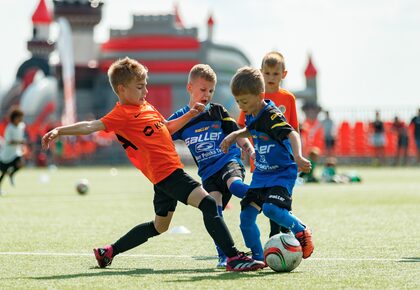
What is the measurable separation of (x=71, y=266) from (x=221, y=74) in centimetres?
5923

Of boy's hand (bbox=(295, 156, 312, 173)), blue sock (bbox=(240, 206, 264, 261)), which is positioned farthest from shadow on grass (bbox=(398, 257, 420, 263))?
boy's hand (bbox=(295, 156, 312, 173))

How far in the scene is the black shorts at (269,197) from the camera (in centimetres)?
787

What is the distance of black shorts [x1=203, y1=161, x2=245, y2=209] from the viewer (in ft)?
28.9

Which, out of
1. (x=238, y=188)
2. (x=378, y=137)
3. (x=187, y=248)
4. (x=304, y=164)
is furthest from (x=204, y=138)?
(x=378, y=137)

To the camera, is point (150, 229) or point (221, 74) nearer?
point (150, 229)

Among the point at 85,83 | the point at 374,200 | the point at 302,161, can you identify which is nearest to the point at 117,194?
the point at 374,200

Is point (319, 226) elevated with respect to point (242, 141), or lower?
lower

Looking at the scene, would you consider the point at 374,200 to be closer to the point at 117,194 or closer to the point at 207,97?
the point at 117,194

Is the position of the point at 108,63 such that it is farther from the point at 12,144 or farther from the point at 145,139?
the point at 145,139

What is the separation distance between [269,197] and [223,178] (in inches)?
39.1

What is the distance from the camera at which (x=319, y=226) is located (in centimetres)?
1198

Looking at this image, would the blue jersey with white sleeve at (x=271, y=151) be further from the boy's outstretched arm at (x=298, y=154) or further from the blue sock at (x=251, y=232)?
the blue sock at (x=251, y=232)

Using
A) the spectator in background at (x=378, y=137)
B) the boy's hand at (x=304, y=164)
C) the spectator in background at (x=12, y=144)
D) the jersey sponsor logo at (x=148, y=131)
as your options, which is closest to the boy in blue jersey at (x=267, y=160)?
the boy's hand at (x=304, y=164)

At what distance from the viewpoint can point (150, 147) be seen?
7945mm
